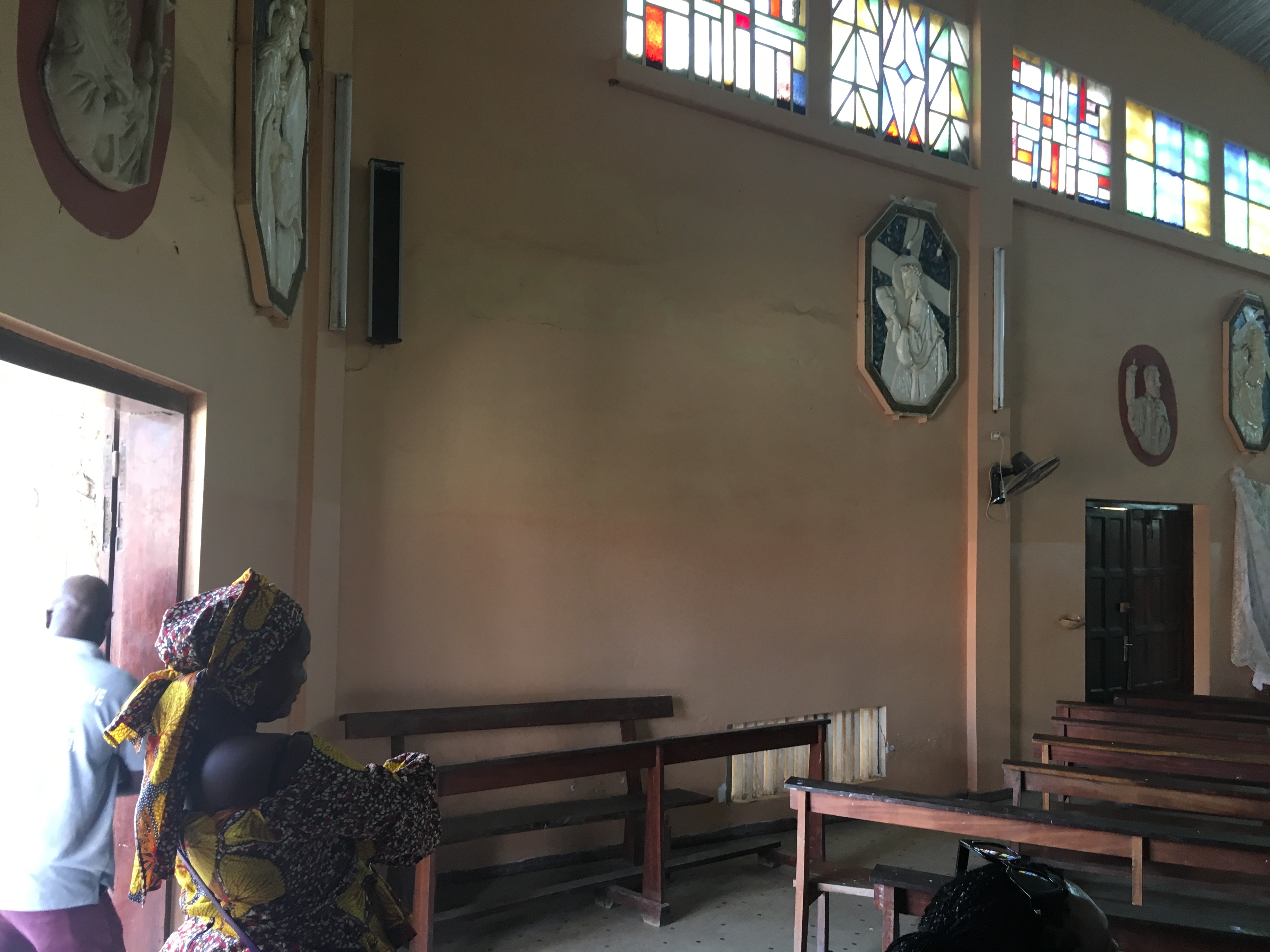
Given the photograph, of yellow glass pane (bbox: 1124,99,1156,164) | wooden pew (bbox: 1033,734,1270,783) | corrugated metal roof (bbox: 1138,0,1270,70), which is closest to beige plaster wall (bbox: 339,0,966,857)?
wooden pew (bbox: 1033,734,1270,783)

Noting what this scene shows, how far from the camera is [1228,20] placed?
855cm

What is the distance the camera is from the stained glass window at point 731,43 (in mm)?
5520

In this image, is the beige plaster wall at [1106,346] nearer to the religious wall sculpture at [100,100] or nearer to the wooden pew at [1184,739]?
the wooden pew at [1184,739]

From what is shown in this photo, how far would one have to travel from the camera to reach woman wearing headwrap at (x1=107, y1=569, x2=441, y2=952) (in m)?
1.63

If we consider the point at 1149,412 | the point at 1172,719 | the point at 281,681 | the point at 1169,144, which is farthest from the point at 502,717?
the point at 1169,144

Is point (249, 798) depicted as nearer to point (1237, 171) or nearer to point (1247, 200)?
point (1237, 171)

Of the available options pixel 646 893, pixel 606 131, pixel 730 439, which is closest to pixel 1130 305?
pixel 730 439

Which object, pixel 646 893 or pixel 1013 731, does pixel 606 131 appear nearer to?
pixel 646 893

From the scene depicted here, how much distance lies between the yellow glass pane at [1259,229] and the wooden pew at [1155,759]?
21.4 feet

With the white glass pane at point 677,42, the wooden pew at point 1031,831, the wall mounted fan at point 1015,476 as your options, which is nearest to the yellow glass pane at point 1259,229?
the wall mounted fan at point 1015,476

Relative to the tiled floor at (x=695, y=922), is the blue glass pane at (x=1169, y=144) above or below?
above

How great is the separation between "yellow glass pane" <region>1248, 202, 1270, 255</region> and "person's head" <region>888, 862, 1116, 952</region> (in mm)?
10244

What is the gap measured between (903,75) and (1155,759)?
4.73 m

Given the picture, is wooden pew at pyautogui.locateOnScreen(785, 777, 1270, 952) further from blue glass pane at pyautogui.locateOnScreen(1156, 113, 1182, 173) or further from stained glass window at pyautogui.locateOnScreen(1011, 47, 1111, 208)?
blue glass pane at pyautogui.locateOnScreen(1156, 113, 1182, 173)
